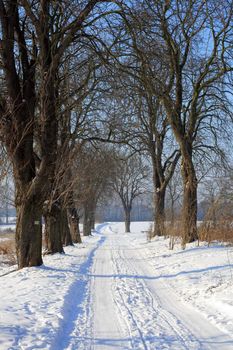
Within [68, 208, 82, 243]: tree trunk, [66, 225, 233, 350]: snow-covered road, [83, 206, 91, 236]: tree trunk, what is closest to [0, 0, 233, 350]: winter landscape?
[66, 225, 233, 350]: snow-covered road

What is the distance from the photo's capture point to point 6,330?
227 inches

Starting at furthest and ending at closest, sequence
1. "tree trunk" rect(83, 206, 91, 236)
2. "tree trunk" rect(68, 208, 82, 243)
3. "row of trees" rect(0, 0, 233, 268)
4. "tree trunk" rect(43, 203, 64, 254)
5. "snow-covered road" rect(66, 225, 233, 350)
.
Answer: "tree trunk" rect(83, 206, 91, 236) → "tree trunk" rect(68, 208, 82, 243) → "tree trunk" rect(43, 203, 64, 254) → "row of trees" rect(0, 0, 233, 268) → "snow-covered road" rect(66, 225, 233, 350)

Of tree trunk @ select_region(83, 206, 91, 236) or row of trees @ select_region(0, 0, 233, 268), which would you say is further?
tree trunk @ select_region(83, 206, 91, 236)

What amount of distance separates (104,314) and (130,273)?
548 centimetres

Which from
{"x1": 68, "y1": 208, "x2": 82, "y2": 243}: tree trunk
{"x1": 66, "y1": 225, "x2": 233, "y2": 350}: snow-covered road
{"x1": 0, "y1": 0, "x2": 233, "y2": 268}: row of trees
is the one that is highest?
{"x1": 0, "y1": 0, "x2": 233, "y2": 268}: row of trees

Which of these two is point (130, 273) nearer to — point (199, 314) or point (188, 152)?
point (199, 314)

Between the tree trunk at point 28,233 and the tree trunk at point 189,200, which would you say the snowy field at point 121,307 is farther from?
the tree trunk at point 189,200

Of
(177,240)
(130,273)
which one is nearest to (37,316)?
(130,273)

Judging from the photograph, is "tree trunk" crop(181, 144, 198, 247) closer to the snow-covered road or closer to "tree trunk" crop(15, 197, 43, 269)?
"tree trunk" crop(15, 197, 43, 269)

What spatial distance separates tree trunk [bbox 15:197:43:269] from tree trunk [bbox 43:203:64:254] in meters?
5.08

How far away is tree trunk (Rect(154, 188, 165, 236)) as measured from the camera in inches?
1014

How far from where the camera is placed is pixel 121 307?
25.6 feet

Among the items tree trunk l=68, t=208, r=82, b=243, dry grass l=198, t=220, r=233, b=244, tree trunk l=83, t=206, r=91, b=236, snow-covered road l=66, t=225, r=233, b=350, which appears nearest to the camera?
snow-covered road l=66, t=225, r=233, b=350

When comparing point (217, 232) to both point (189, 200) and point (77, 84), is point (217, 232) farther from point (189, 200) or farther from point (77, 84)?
point (77, 84)
